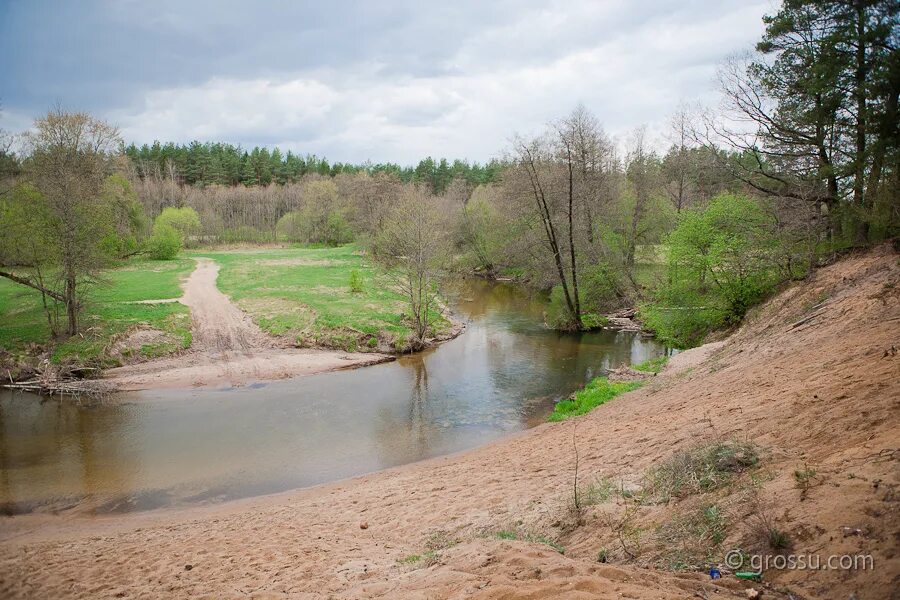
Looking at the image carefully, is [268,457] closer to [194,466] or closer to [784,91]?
[194,466]

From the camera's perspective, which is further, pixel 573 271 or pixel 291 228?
pixel 291 228

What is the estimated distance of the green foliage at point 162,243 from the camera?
53.8 metres

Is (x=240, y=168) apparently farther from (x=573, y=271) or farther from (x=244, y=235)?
(x=573, y=271)

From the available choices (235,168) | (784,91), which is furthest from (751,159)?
(235,168)

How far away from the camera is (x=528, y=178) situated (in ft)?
110

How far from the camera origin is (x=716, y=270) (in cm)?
2183

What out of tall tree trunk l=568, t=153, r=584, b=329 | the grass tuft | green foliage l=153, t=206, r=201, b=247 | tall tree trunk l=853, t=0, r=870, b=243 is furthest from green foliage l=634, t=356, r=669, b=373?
green foliage l=153, t=206, r=201, b=247

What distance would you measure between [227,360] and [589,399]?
714 inches

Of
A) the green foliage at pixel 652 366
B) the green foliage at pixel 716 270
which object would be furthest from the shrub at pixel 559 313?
the green foliage at pixel 652 366

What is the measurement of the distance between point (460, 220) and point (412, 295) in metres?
29.3

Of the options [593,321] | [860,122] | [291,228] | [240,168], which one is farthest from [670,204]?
[240,168]

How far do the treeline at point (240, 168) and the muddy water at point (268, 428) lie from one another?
72251 mm

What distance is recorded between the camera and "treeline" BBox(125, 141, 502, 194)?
95.6 metres

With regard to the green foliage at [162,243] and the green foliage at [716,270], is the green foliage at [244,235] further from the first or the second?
the green foliage at [716,270]
